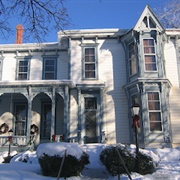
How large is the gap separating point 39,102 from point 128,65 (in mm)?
6704

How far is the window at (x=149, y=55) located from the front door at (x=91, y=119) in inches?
160

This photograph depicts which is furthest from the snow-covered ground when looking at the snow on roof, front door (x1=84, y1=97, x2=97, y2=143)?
front door (x1=84, y1=97, x2=97, y2=143)

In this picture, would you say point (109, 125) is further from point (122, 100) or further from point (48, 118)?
point (48, 118)

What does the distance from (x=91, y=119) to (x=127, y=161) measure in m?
7.34

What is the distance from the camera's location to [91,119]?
15188 mm

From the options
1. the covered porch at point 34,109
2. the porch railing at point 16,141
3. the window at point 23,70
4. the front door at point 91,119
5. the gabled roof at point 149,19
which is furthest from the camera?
the window at point 23,70

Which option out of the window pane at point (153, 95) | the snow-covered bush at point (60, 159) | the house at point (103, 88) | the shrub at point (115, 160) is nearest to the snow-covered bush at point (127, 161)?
the shrub at point (115, 160)

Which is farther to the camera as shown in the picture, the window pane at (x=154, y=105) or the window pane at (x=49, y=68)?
the window pane at (x=49, y=68)

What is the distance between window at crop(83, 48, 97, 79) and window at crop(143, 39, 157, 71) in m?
3.41

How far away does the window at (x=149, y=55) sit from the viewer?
15.0m

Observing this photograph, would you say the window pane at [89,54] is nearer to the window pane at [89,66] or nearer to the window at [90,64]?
the window at [90,64]

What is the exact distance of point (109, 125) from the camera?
14859mm

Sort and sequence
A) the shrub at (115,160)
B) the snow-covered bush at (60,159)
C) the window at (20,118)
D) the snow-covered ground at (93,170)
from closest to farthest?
the snow-covered ground at (93,170), the snow-covered bush at (60,159), the shrub at (115,160), the window at (20,118)

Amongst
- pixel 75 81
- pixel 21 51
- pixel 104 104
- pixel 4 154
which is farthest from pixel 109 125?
pixel 21 51
